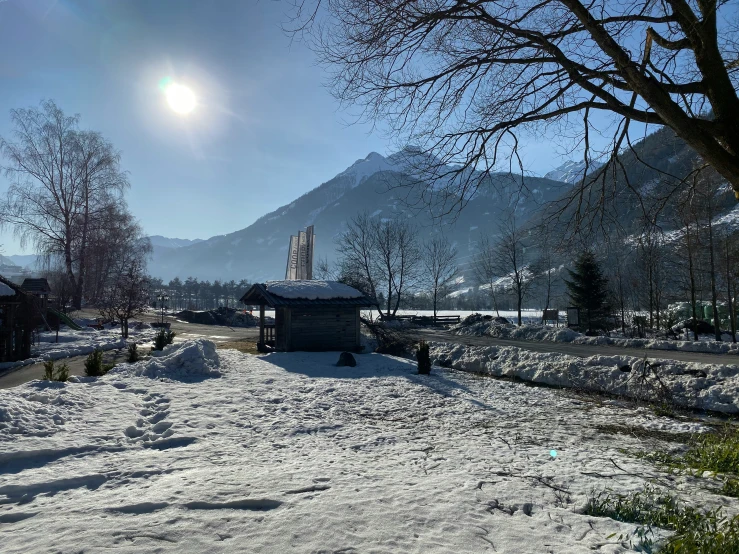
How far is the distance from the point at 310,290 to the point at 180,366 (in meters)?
7.71

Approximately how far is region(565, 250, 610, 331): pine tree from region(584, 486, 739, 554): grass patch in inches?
1040

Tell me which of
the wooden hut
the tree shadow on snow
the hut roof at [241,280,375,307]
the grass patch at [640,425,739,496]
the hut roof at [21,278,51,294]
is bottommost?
the tree shadow on snow

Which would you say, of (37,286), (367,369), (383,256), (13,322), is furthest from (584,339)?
(37,286)

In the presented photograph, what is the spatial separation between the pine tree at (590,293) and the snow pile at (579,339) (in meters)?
3.19

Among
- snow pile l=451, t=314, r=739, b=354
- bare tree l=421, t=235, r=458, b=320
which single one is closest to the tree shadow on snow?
snow pile l=451, t=314, r=739, b=354

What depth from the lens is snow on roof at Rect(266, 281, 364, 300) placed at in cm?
1976

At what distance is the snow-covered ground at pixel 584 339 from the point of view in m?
18.3

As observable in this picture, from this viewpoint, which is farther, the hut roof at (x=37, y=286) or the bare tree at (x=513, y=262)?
the bare tree at (x=513, y=262)

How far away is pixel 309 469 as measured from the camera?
504 cm

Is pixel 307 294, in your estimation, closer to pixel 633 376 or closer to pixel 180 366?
pixel 180 366

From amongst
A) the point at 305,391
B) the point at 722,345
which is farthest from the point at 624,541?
the point at 722,345

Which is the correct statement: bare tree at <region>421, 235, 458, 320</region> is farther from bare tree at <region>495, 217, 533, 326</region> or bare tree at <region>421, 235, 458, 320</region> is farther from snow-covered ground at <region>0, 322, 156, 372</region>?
snow-covered ground at <region>0, 322, 156, 372</region>

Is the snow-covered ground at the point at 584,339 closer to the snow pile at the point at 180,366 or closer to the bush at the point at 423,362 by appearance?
the bush at the point at 423,362

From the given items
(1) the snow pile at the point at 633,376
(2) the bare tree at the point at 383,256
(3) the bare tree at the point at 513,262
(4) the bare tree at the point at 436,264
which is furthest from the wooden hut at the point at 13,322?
(4) the bare tree at the point at 436,264
